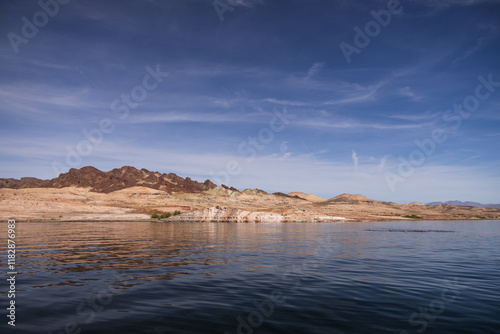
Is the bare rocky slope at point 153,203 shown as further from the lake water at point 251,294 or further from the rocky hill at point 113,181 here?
the lake water at point 251,294

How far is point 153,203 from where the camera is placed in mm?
96750

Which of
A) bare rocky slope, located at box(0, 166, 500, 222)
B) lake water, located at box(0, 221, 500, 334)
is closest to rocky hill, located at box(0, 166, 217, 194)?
bare rocky slope, located at box(0, 166, 500, 222)

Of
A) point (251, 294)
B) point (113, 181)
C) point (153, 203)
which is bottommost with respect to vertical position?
point (251, 294)

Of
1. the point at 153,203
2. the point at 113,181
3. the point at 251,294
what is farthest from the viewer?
the point at 113,181

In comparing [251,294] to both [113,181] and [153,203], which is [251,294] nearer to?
[153,203]

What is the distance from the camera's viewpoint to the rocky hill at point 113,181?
126 m

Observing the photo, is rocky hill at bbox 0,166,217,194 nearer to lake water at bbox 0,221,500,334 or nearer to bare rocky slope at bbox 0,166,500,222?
bare rocky slope at bbox 0,166,500,222

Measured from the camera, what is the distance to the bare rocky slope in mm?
68750

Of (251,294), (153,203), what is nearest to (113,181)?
(153,203)

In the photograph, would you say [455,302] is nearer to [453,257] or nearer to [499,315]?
[499,315]

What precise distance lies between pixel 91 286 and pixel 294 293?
8.10 metres

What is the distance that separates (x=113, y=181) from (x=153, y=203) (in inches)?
1691

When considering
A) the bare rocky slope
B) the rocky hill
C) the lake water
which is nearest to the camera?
the lake water

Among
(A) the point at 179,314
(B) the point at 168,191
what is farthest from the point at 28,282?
(B) the point at 168,191
